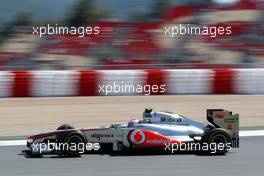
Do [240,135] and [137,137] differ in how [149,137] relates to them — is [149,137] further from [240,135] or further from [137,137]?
[240,135]

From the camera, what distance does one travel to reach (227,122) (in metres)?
7.44

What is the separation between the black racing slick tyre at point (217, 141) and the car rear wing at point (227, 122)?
127mm

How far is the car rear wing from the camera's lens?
741 centimetres

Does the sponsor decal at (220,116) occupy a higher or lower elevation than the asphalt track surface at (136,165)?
higher

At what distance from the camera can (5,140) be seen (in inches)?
348

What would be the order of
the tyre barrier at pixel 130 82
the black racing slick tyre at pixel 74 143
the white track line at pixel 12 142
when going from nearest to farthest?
the black racing slick tyre at pixel 74 143 < the white track line at pixel 12 142 < the tyre barrier at pixel 130 82

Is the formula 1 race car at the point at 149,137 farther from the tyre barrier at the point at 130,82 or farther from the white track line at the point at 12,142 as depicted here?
the tyre barrier at the point at 130,82

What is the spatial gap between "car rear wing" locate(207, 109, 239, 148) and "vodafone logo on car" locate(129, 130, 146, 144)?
926mm

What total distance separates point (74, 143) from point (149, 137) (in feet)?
3.10

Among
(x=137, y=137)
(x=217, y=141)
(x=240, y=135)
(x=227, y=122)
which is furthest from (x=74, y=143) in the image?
(x=240, y=135)

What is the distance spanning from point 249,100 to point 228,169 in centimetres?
793

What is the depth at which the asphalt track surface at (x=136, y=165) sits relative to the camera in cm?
Answer: 636

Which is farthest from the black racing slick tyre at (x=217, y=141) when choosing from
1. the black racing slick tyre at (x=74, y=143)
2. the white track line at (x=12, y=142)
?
the white track line at (x=12, y=142)

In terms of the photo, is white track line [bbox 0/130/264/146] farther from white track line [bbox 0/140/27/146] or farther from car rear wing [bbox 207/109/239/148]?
car rear wing [bbox 207/109/239/148]
